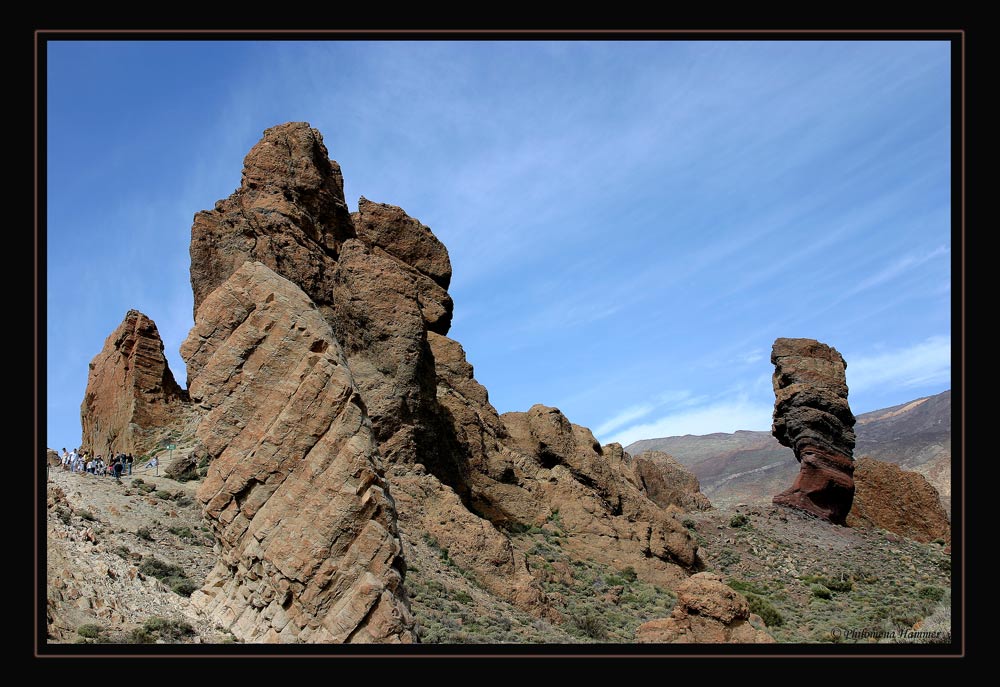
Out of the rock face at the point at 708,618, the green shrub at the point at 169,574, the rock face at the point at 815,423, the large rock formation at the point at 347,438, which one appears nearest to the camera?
the large rock formation at the point at 347,438

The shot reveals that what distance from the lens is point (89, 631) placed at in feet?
42.9

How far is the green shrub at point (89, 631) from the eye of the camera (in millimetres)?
12947

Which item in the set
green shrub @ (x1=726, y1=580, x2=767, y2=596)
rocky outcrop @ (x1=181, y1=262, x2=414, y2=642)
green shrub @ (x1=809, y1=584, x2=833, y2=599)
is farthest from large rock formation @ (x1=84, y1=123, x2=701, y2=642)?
green shrub @ (x1=809, y1=584, x2=833, y2=599)

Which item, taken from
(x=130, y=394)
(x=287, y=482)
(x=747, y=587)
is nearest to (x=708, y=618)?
(x=287, y=482)

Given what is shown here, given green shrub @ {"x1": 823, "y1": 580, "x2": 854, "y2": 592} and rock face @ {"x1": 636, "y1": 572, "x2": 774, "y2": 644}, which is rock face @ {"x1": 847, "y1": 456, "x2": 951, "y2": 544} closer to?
green shrub @ {"x1": 823, "y1": 580, "x2": 854, "y2": 592}

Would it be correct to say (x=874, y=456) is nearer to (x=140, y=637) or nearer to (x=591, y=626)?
(x=591, y=626)

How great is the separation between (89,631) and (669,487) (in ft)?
174

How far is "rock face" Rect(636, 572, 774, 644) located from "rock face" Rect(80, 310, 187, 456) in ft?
93.7

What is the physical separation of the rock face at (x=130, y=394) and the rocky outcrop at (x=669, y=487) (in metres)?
32.5

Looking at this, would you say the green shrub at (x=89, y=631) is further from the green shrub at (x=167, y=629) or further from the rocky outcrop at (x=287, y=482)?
the rocky outcrop at (x=287, y=482)

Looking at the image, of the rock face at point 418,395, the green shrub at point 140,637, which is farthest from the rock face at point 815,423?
the green shrub at point 140,637

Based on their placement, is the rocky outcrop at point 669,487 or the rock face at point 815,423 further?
the rocky outcrop at point 669,487

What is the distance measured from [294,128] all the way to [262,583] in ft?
88.1
